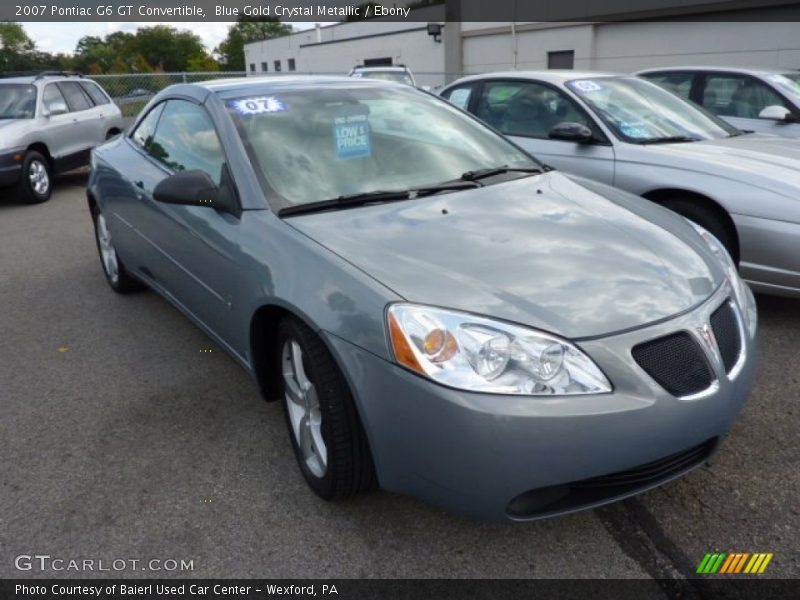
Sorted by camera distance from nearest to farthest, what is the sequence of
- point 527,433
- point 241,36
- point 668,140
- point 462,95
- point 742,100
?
point 527,433 < point 668,140 < point 462,95 < point 742,100 < point 241,36

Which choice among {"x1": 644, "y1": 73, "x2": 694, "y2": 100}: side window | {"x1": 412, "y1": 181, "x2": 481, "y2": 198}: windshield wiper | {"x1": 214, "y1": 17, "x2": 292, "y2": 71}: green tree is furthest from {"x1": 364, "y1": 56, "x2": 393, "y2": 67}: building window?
{"x1": 214, "y1": 17, "x2": 292, "y2": 71}: green tree

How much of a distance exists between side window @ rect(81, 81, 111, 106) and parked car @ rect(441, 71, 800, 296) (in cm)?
721

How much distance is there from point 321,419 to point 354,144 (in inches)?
53.6

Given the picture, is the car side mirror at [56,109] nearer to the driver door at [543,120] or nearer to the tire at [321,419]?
the driver door at [543,120]

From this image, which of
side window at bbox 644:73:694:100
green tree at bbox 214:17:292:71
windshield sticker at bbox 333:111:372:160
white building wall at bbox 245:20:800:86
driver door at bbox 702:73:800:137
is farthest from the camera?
green tree at bbox 214:17:292:71

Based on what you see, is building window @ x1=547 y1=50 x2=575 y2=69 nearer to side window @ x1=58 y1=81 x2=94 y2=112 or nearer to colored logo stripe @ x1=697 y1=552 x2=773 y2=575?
side window @ x1=58 y1=81 x2=94 y2=112

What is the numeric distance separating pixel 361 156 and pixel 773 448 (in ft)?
7.11

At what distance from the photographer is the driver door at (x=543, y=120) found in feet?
15.8

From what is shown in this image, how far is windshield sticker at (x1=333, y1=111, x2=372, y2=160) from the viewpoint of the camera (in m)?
3.03

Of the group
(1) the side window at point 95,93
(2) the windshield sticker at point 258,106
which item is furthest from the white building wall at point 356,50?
(2) the windshield sticker at point 258,106

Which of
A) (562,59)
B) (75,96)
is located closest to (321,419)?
(75,96)

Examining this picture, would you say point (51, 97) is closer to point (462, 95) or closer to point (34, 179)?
point (34, 179)

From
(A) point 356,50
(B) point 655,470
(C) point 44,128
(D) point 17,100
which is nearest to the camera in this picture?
(B) point 655,470

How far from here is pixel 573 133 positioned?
187 inches
